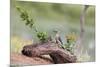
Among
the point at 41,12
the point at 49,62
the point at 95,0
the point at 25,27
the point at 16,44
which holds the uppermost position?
the point at 95,0

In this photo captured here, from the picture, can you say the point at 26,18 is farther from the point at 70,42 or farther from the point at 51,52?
the point at 70,42

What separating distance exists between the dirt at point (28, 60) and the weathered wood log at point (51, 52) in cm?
4

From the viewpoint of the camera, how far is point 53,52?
7.93ft

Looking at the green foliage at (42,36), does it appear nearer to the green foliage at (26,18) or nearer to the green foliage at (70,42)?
the green foliage at (26,18)

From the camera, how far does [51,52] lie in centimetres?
241

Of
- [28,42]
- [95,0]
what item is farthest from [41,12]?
[95,0]

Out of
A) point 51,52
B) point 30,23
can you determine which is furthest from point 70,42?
point 30,23

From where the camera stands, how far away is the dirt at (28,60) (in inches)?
88.0

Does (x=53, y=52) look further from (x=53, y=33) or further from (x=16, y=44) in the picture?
(x=16, y=44)

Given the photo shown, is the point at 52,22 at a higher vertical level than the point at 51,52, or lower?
higher

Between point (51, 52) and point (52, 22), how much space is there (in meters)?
0.32

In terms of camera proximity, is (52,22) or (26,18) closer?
(26,18)

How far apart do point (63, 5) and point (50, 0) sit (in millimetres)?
161

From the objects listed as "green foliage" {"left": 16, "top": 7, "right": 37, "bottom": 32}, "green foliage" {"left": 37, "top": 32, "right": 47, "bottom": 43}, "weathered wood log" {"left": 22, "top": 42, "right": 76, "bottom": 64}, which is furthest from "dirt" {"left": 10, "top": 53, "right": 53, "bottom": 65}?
"green foliage" {"left": 16, "top": 7, "right": 37, "bottom": 32}
